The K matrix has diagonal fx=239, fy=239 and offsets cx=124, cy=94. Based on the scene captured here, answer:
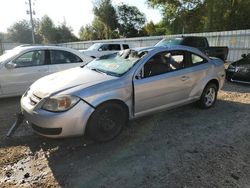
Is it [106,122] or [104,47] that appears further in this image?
[104,47]

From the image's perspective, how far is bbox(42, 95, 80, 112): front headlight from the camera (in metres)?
3.51

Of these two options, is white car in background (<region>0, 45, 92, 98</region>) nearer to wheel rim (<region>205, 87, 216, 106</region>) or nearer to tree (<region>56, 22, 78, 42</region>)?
wheel rim (<region>205, 87, 216, 106</region>)

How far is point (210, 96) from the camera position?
225 inches

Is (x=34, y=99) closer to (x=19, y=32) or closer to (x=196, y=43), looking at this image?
(x=196, y=43)

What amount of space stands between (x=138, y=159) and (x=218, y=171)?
109 centimetres

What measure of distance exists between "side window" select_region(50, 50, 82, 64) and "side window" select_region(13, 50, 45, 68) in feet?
0.92

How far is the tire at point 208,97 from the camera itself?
18.1ft

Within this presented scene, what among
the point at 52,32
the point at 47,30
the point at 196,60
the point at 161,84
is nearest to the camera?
the point at 161,84

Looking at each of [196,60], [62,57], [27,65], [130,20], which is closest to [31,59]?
[27,65]

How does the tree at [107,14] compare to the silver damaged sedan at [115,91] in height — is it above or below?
above

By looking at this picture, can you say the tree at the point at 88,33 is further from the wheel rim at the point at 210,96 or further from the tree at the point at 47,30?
the wheel rim at the point at 210,96

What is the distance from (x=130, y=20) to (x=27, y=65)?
43.1 meters

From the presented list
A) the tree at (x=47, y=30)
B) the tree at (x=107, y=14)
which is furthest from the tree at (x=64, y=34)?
the tree at (x=107, y=14)

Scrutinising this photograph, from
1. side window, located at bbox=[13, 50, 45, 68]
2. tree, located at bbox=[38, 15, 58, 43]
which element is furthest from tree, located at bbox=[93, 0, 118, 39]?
side window, located at bbox=[13, 50, 45, 68]
